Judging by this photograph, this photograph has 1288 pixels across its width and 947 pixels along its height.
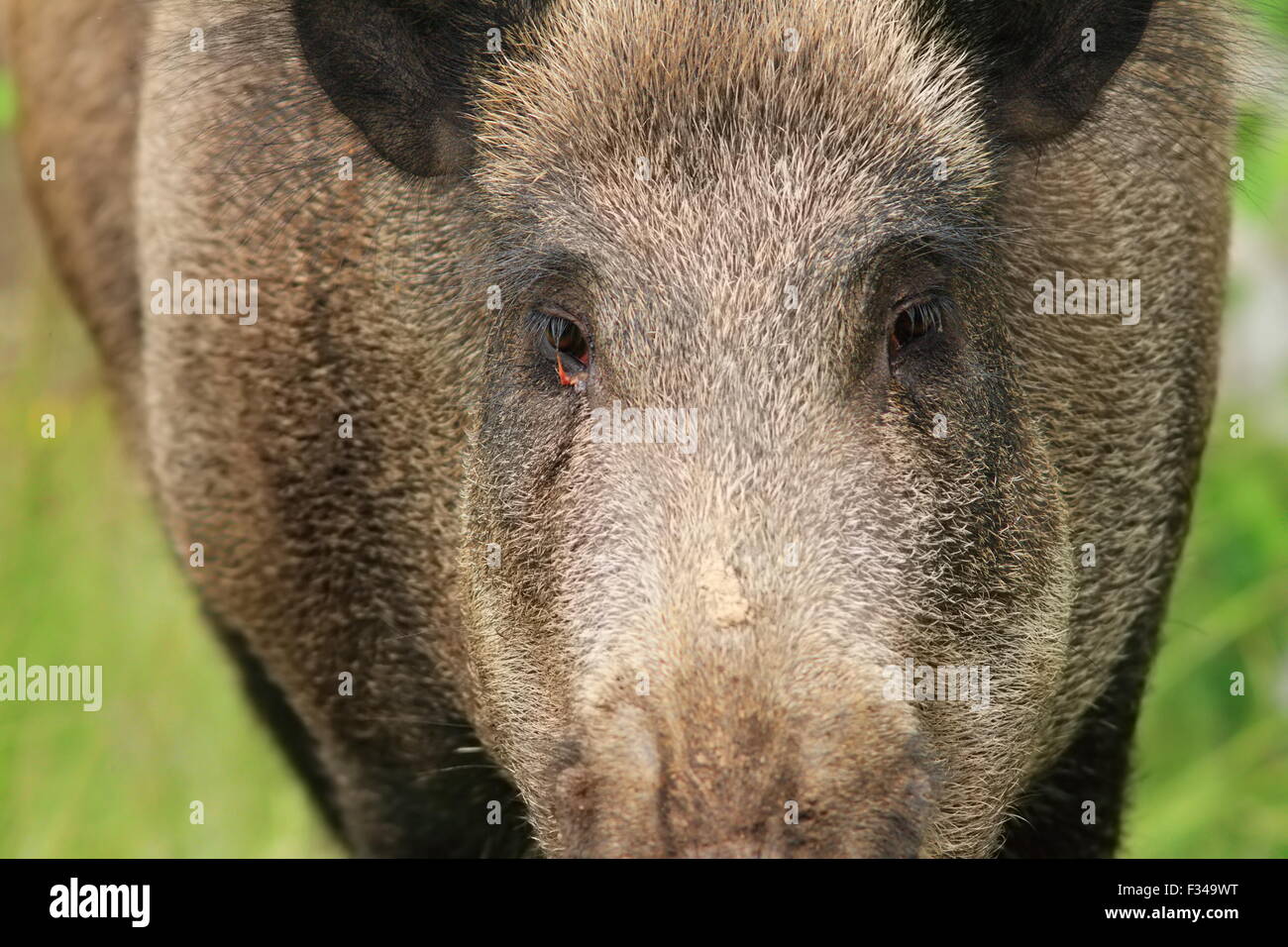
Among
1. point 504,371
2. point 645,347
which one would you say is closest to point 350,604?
point 504,371

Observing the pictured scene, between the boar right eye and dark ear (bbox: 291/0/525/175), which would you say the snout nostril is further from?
dark ear (bbox: 291/0/525/175)

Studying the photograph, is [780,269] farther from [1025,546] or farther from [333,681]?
[333,681]

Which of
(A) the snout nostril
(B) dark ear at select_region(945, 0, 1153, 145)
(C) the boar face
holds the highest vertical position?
(B) dark ear at select_region(945, 0, 1153, 145)

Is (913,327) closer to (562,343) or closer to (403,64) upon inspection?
(562,343)

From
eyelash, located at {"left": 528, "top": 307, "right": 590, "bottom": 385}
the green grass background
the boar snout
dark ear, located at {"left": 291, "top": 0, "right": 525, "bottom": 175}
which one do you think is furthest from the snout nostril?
the green grass background

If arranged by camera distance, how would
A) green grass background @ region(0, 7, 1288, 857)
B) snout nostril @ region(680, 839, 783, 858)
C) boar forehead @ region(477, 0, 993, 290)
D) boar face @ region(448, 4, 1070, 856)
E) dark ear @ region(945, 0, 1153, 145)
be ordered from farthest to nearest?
green grass background @ region(0, 7, 1288, 857)
dark ear @ region(945, 0, 1153, 145)
boar forehead @ region(477, 0, 993, 290)
boar face @ region(448, 4, 1070, 856)
snout nostril @ region(680, 839, 783, 858)
